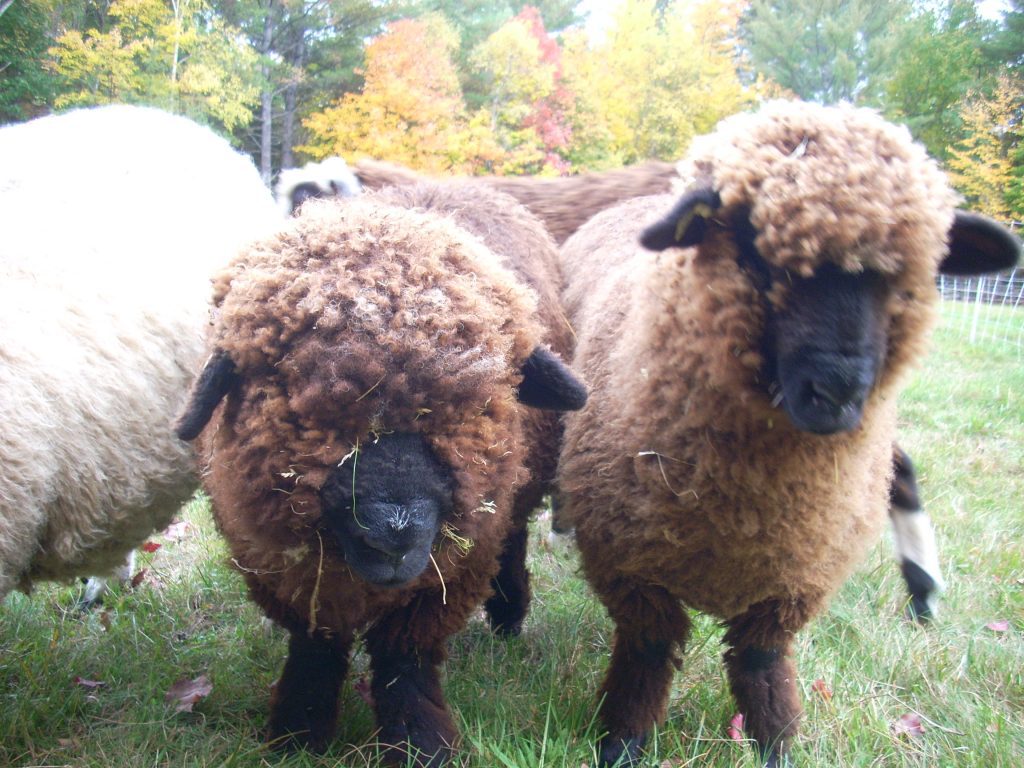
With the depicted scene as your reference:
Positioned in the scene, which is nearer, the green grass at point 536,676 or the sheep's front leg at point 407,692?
the sheep's front leg at point 407,692

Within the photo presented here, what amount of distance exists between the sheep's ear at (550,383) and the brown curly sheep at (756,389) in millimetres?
261

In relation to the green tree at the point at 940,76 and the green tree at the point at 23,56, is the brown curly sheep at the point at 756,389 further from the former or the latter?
the green tree at the point at 940,76

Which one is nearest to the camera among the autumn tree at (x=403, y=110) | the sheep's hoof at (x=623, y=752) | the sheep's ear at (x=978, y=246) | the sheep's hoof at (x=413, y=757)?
the sheep's ear at (x=978, y=246)

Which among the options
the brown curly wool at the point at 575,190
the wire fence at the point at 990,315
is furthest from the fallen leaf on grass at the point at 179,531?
the wire fence at the point at 990,315

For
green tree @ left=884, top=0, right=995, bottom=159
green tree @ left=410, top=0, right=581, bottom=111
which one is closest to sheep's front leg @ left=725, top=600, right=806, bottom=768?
green tree @ left=410, top=0, right=581, bottom=111

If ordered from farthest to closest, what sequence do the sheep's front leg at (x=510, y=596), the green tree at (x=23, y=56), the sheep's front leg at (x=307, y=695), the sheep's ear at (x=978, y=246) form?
the green tree at (x=23, y=56) → the sheep's front leg at (x=510, y=596) → the sheep's front leg at (x=307, y=695) → the sheep's ear at (x=978, y=246)

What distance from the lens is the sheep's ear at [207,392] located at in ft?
7.85

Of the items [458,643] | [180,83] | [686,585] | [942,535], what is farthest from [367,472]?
[180,83]

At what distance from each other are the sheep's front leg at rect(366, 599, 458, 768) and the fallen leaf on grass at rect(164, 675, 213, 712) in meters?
0.89

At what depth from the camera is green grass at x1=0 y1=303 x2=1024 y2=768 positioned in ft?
9.72

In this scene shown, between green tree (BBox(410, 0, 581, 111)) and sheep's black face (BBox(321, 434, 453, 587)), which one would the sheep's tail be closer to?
sheep's black face (BBox(321, 434, 453, 587))

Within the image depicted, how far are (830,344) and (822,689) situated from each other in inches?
75.7

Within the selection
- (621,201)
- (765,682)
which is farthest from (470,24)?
(765,682)

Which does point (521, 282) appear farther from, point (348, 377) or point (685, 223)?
point (348, 377)
